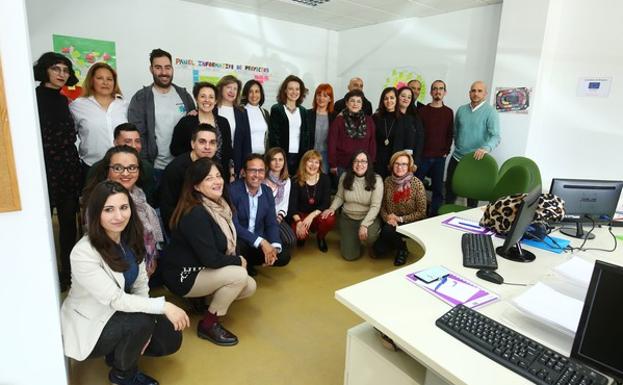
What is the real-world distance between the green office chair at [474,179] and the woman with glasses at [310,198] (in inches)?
43.3

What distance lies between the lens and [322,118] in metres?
3.71

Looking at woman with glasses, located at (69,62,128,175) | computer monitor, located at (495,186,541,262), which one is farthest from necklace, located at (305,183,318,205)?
computer monitor, located at (495,186,541,262)

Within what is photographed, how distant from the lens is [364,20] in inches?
208

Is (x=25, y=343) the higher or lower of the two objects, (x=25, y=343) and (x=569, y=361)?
the lower

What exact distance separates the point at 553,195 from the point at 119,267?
2.32m

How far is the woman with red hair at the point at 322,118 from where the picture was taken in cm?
363

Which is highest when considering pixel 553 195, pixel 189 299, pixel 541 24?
pixel 541 24

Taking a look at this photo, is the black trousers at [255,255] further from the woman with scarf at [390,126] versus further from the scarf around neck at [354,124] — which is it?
the woman with scarf at [390,126]

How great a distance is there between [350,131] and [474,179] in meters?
1.27

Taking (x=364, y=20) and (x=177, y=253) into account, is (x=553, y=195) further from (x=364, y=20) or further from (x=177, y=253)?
(x=364, y=20)

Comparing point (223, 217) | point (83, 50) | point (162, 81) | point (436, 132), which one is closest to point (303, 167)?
point (223, 217)

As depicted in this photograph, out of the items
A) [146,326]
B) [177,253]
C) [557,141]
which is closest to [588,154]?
[557,141]

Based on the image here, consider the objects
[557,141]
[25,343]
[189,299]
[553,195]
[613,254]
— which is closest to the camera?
[25,343]

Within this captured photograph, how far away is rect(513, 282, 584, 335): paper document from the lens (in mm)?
1159
